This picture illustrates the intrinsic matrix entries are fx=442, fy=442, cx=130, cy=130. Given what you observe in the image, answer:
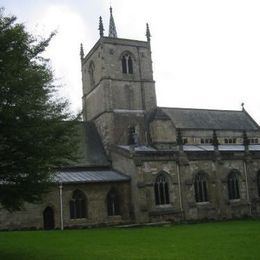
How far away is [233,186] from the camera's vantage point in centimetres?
4616

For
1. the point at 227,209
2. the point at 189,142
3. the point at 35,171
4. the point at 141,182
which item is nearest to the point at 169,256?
the point at 35,171

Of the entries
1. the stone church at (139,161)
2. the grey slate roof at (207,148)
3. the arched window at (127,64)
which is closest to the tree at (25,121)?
the stone church at (139,161)

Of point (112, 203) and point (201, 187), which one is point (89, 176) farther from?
point (201, 187)

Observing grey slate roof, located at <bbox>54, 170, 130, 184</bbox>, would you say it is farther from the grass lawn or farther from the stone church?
the grass lawn

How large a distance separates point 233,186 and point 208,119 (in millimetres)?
11645

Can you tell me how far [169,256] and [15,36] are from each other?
405 inches

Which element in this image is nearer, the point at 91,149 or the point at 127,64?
the point at 91,149

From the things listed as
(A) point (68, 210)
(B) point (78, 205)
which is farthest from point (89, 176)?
(A) point (68, 210)

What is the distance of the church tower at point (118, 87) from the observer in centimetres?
4794

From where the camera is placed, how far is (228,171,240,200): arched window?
150ft

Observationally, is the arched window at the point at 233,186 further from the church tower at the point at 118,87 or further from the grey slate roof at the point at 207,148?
the church tower at the point at 118,87

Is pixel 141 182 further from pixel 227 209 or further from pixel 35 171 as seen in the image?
pixel 35 171

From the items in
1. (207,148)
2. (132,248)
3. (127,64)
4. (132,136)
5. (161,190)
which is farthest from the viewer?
(127,64)

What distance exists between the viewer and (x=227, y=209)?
1750 inches
